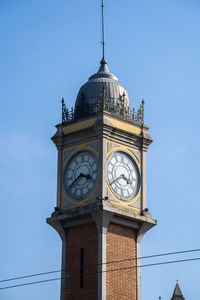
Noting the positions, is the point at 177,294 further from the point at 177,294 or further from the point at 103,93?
the point at 103,93

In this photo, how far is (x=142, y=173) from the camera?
63.2 meters

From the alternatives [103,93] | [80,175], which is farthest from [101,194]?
[103,93]

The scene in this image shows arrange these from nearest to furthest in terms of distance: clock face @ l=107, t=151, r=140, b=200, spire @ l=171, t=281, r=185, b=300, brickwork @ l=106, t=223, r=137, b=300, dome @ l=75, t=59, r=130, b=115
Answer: brickwork @ l=106, t=223, r=137, b=300 < clock face @ l=107, t=151, r=140, b=200 < dome @ l=75, t=59, r=130, b=115 < spire @ l=171, t=281, r=185, b=300

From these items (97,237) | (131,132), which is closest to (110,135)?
(131,132)

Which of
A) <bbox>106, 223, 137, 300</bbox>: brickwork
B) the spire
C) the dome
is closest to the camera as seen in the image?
<bbox>106, 223, 137, 300</bbox>: brickwork

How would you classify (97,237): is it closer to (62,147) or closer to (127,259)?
(127,259)

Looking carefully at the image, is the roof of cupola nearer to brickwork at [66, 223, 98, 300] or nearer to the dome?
the dome

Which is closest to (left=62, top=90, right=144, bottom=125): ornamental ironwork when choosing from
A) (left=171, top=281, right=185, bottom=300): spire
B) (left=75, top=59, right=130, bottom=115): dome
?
(left=75, top=59, right=130, bottom=115): dome

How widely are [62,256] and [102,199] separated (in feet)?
14.4

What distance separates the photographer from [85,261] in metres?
60.2

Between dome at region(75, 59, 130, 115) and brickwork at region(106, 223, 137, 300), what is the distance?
24.4 feet

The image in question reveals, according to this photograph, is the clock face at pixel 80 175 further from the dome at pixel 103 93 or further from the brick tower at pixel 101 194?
the dome at pixel 103 93

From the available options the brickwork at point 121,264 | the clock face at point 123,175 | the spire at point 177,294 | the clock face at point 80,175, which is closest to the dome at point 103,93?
the clock face at point 123,175

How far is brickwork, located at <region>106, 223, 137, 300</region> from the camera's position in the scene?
5953cm
